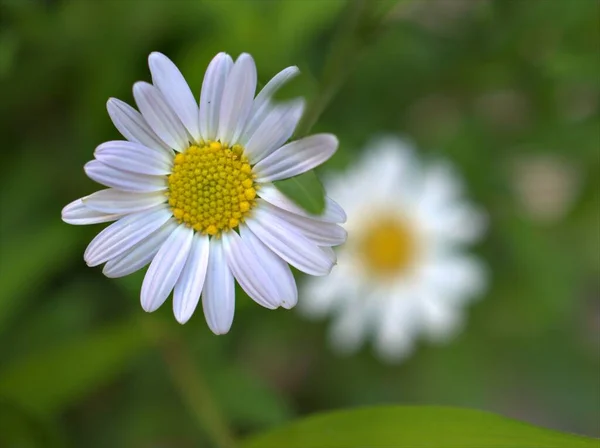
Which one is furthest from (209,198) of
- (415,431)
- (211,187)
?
(415,431)

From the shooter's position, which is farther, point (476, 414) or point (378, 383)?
point (378, 383)

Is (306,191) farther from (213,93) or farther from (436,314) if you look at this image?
(436,314)

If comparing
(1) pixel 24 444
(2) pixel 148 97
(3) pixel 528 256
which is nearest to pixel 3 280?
(1) pixel 24 444

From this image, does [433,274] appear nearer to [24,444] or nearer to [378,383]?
[378,383]

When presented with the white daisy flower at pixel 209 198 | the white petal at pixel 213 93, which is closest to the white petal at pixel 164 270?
the white daisy flower at pixel 209 198

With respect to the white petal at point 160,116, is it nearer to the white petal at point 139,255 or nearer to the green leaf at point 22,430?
the white petal at point 139,255

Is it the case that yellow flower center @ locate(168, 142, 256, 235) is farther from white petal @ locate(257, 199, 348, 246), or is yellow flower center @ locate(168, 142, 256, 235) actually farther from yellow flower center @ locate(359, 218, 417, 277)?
yellow flower center @ locate(359, 218, 417, 277)

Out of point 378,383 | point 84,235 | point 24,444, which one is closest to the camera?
point 24,444
